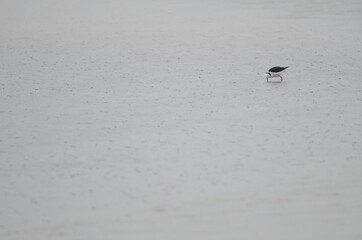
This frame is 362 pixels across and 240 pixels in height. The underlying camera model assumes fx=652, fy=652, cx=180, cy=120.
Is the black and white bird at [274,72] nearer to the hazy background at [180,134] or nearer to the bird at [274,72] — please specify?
the bird at [274,72]

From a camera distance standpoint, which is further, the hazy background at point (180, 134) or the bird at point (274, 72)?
the bird at point (274, 72)

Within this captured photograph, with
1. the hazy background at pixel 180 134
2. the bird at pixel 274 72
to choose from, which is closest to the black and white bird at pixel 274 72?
the bird at pixel 274 72

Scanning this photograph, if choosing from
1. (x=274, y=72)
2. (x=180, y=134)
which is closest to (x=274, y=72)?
(x=274, y=72)

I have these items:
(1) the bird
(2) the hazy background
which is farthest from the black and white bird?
(2) the hazy background

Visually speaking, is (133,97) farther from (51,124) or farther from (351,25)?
(351,25)

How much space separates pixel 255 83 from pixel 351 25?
6.31m

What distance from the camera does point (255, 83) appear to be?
Answer: 33.1 feet

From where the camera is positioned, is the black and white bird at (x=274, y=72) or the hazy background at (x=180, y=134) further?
the black and white bird at (x=274, y=72)

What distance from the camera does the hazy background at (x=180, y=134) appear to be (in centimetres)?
520

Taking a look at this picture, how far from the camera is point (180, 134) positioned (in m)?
7.47

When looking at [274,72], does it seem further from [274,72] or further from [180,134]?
[180,134]

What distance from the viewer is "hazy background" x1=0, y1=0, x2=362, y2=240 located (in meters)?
5.20

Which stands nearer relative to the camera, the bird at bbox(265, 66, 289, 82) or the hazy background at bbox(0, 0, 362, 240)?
the hazy background at bbox(0, 0, 362, 240)

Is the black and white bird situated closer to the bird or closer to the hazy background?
the bird
